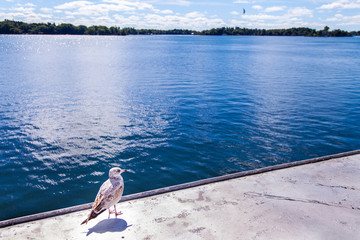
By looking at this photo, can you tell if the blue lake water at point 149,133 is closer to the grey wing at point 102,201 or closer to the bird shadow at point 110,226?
the bird shadow at point 110,226

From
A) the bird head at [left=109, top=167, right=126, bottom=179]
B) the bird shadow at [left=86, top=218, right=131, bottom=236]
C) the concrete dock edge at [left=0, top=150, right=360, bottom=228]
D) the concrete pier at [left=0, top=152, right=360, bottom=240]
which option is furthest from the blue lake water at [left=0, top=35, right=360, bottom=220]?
the bird head at [left=109, top=167, right=126, bottom=179]

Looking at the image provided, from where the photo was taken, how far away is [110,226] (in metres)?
6.23

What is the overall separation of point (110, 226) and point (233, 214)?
2.97 metres

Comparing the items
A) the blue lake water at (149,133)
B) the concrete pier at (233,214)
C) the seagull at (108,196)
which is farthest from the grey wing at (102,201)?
the blue lake water at (149,133)

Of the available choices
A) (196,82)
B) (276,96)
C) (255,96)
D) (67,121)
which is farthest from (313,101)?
(67,121)

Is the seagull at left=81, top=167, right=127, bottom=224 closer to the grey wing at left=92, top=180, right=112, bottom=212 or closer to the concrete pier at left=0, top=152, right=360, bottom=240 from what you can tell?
the grey wing at left=92, top=180, right=112, bottom=212

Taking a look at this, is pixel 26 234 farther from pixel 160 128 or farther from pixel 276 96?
pixel 276 96

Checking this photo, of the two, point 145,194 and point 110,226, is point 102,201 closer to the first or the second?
point 110,226

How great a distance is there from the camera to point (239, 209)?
671 centimetres

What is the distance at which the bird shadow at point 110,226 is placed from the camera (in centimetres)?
608

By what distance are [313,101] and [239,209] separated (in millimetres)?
19528

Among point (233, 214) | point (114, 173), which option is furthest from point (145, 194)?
point (233, 214)

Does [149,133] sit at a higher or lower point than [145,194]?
lower

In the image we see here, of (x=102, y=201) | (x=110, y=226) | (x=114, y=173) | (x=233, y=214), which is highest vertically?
(x=114, y=173)
